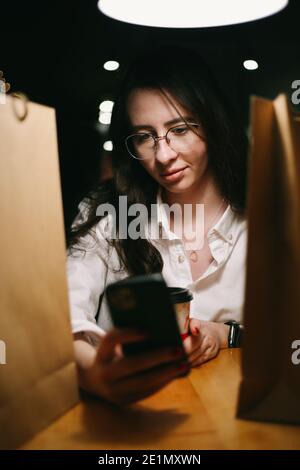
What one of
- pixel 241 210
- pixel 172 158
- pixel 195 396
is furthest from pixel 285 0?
pixel 195 396

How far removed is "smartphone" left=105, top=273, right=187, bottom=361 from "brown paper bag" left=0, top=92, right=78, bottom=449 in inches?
5.2

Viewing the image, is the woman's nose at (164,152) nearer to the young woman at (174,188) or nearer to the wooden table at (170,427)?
the young woman at (174,188)

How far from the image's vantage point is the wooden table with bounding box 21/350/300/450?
0.65m

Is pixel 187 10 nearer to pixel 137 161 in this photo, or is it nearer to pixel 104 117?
pixel 137 161

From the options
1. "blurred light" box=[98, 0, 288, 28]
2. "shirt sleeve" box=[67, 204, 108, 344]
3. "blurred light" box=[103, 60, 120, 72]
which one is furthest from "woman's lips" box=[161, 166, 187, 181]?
"blurred light" box=[103, 60, 120, 72]

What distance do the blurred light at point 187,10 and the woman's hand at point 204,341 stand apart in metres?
0.87

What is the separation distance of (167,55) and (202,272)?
72cm

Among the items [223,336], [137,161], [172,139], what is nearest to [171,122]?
[172,139]

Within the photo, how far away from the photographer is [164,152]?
4.62 ft

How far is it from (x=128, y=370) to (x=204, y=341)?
357mm

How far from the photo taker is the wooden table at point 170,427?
2.14 feet

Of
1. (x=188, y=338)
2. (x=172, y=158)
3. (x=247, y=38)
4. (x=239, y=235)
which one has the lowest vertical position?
(x=188, y=338)

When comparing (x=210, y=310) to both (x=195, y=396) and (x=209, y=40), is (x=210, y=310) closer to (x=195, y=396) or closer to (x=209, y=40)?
(x=195, y=396)

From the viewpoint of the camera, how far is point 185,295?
897 millimetres
